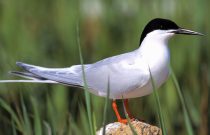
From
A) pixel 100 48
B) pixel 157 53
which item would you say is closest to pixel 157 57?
pixel 157 53

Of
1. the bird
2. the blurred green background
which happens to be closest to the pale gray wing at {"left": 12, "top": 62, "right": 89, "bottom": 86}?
the bird

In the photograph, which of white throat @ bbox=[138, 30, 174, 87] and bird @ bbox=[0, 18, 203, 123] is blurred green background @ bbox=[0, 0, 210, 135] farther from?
white throat @ bbox=[138, 30, 174, 87]

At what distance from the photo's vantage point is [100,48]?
188 inches

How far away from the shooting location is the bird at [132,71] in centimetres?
265

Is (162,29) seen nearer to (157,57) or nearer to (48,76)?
(157,57)

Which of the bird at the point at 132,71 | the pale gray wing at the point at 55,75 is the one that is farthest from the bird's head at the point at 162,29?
the pale gray wing at the point at 55,75

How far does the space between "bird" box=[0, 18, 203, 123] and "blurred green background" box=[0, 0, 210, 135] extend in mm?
1438

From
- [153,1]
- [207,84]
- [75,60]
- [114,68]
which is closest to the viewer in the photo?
[114,68]

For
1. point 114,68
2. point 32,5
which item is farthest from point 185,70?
point 114,68

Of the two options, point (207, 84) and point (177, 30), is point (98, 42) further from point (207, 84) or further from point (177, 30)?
point (177, 30)

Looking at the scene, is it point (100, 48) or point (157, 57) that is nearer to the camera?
point (157, 57)

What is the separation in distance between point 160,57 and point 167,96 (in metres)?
1.95

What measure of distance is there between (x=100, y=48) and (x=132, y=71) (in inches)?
80.1

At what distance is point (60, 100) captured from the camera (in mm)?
4574
